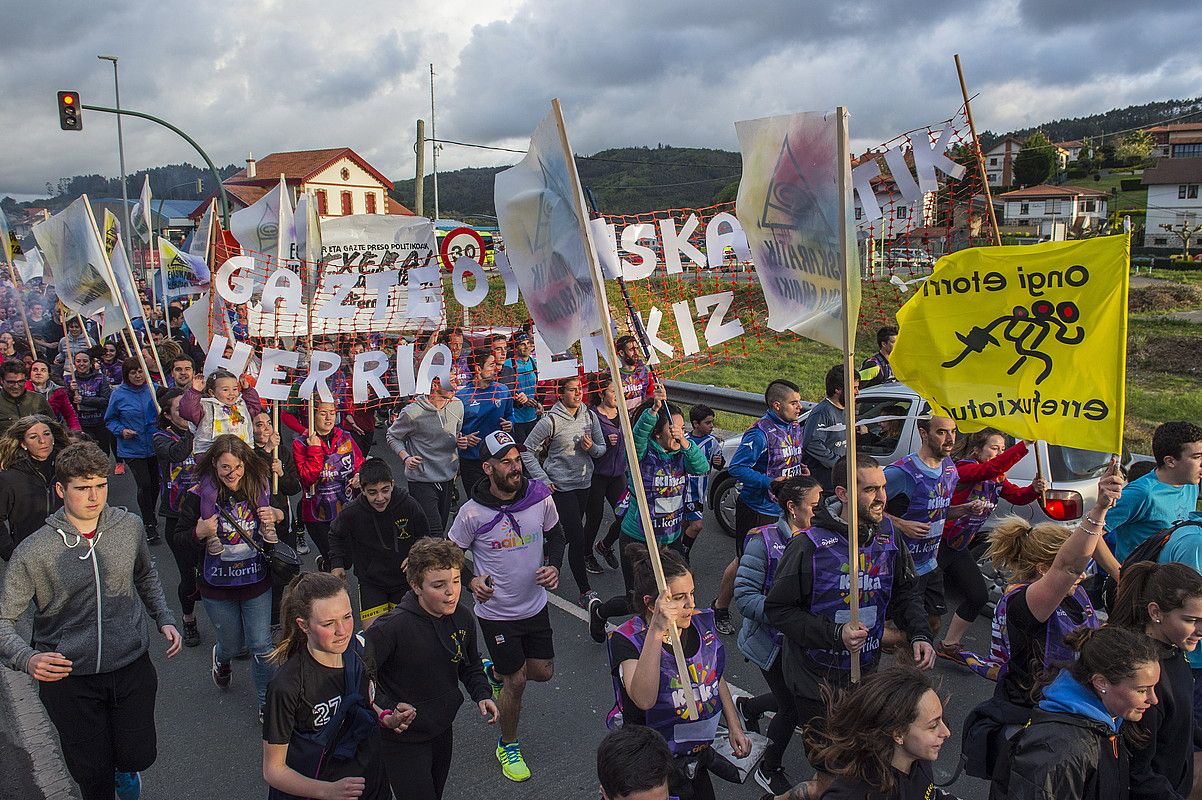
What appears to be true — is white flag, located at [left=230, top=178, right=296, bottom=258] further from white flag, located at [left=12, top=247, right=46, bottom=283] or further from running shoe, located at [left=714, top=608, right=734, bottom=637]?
white flag, located at [left=12, top=247, right=46, bottom=283]

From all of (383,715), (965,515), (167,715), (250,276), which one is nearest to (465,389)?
(250,276)

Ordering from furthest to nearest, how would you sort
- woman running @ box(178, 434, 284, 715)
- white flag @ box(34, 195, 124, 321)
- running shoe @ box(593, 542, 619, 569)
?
white flag @ box(34, 195, 124, 321)
running shoe @ box(593, 542, 619, 569)
woman running @ box(178, 434, 284, 715)

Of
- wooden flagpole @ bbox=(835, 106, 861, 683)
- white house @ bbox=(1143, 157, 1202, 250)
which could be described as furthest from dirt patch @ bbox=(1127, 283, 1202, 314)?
white house @ bbox=(1143, 157, 1202, 250)

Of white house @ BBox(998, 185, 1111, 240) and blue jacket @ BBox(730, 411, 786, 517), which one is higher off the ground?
white house @ BBox(998, 185, 1111, 240)

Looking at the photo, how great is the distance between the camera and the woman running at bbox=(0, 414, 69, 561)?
5.61m

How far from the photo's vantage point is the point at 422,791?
362cm

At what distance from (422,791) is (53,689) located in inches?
64.1

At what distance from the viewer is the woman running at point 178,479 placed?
614cm

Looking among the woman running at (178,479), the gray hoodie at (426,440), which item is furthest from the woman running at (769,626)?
the woman running at (178,479)

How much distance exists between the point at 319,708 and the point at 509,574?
5.73 feet

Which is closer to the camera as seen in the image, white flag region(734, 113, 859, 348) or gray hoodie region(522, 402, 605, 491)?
white flag region(734, 113, 859, 348)

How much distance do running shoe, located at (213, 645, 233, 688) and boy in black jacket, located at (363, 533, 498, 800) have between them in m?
2.36

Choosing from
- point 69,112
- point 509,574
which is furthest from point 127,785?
point 69,112

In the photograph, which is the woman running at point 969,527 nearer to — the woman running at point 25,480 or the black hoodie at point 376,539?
the black hoodie at point 376,539
